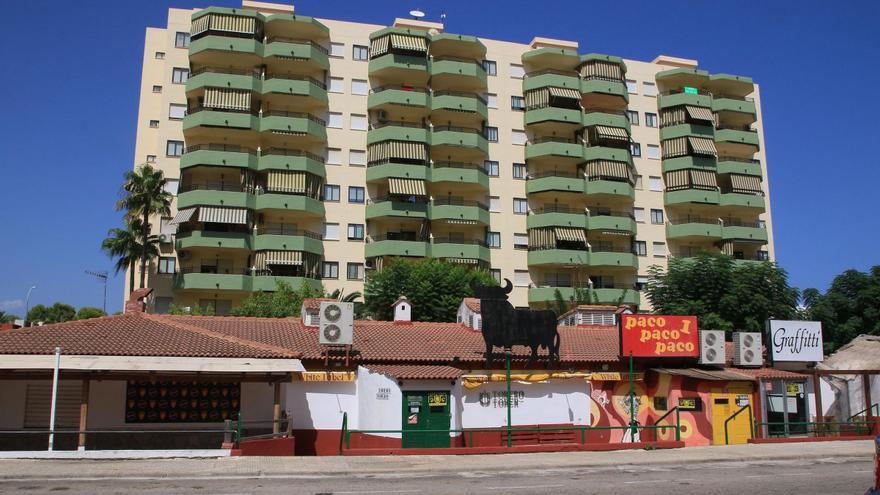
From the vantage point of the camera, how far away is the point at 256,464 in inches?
840

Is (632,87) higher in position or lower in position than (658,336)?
higher

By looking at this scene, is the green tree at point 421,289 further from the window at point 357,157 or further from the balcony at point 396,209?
the window at point 357,157

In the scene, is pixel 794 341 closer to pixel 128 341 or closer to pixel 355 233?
pixel 128 341

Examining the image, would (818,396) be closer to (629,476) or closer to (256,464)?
(629,476)

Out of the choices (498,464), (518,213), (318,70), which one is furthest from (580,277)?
(498,464)

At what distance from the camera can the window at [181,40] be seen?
2618 inches

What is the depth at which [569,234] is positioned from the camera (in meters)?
69.5

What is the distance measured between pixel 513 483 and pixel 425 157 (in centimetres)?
5026

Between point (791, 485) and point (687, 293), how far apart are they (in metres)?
36.3

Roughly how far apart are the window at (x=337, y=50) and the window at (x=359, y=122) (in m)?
5.88

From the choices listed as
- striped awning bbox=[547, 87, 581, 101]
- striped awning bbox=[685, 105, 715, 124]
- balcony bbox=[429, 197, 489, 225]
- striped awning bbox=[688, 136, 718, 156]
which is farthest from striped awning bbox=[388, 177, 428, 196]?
striped awning bbox=[685, 105, 715, 124]

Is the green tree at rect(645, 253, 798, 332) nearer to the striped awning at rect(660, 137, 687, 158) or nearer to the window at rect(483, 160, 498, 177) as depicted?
the window at rect(483, 160, 498, 177)

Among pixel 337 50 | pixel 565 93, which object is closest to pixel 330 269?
pixel 337 50

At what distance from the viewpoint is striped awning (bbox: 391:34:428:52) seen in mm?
67625
